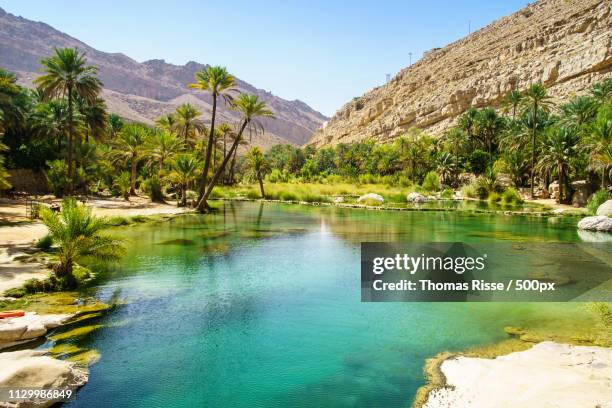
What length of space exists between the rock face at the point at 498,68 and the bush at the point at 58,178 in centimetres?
8743

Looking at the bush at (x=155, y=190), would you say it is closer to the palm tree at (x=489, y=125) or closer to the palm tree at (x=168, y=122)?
the palm tree at (x=168, y=122)

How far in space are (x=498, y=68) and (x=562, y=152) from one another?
7014 cm

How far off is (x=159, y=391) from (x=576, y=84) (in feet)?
325

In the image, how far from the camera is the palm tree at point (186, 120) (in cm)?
5591

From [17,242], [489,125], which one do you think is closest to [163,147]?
[17,242]

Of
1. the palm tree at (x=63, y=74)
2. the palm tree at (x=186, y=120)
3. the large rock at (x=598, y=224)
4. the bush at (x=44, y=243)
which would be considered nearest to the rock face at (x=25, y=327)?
the bush at (x=44, y=243)

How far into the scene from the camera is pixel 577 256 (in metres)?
19.4

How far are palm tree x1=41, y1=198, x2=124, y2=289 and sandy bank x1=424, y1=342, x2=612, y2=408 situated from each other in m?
10.5

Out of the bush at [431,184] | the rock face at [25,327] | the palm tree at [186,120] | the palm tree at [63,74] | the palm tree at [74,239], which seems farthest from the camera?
the bush at [431,184]

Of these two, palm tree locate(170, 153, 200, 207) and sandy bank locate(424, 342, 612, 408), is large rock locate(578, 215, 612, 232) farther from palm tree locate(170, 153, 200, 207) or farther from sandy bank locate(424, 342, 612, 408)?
palm tree locate(170, 153, 200, 207)

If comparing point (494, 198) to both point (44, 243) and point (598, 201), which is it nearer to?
point (598, 201)

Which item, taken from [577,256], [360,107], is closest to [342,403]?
[577,256]

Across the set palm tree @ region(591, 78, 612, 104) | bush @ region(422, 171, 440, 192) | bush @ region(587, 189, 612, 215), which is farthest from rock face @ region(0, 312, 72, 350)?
palm tree @ region(591, 78, 612, 104)

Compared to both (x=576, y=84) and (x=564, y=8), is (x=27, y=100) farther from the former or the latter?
(x=564, y=8)
